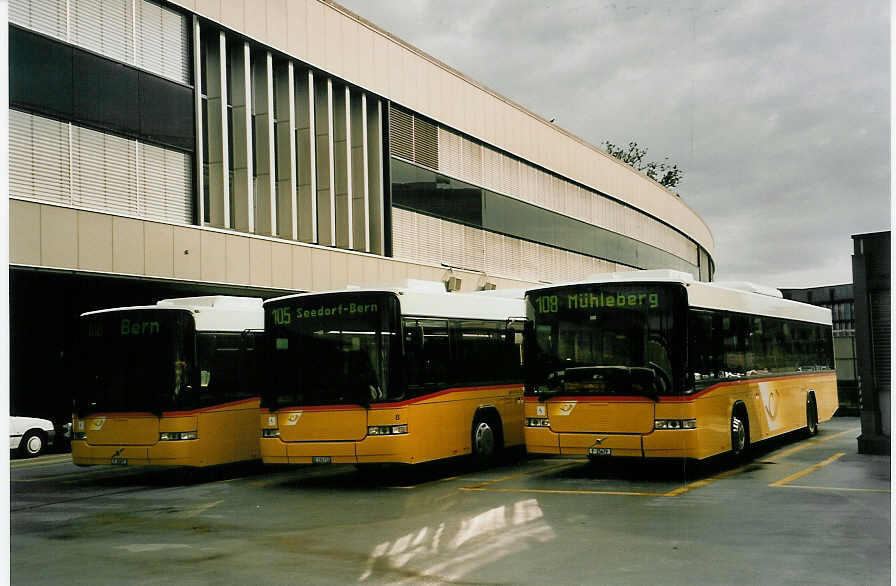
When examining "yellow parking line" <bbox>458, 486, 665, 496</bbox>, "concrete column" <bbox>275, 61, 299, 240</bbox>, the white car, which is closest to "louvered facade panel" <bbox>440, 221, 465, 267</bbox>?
"concrete column" <bbox>275, 61, 299, 240</bbox>

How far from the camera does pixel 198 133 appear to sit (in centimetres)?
2375

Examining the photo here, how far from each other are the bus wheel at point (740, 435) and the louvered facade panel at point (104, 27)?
45.9 ft

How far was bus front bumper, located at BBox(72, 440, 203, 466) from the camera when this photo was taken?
51.3 ft

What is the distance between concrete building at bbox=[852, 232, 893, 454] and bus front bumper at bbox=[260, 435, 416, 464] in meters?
7.76

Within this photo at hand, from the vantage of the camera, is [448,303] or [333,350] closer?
[333,350]

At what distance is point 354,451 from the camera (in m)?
14.3

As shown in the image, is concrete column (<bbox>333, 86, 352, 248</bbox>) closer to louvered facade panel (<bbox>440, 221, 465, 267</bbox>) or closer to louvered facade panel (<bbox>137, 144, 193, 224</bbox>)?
louvered facade panel (<bbox>440, 221, 465, 267</bbox>)

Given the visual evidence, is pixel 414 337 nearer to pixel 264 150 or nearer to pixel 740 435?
pixel 740 435

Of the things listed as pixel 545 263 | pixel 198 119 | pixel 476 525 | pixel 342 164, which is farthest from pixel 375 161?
pixel 476 525

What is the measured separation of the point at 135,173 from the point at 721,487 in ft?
46.2

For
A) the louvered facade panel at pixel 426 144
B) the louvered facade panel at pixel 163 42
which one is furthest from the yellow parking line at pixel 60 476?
the louvered facade panel at pixel 426 144

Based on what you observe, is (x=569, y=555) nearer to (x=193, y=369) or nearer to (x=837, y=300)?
(x=193, y=369)

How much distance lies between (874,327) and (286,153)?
15.5 m

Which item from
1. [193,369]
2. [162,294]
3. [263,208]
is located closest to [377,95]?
[263,208]
